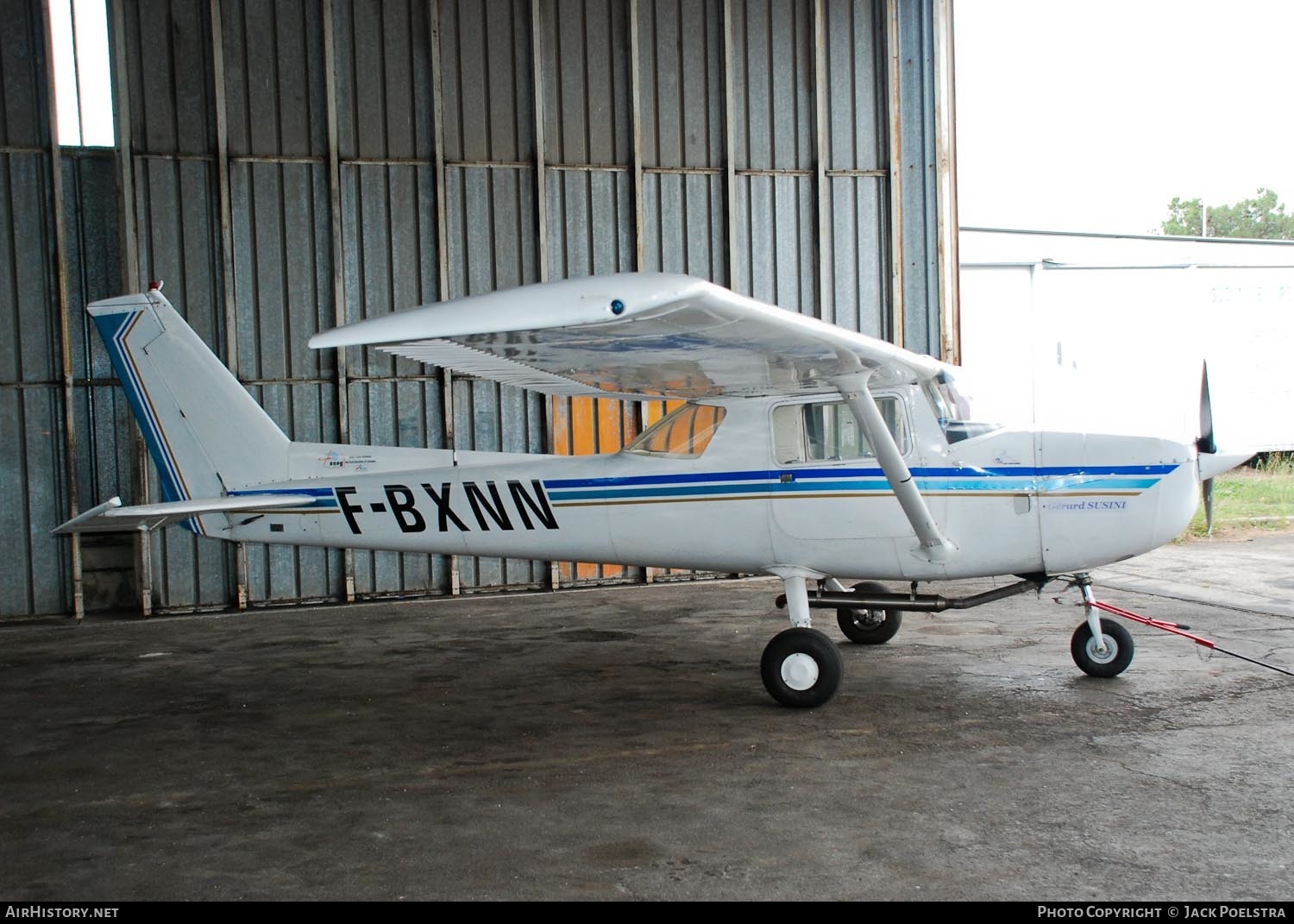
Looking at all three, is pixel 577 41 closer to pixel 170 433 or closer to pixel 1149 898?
pixel 170 433

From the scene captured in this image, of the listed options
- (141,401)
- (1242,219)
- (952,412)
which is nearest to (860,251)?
(952,412)

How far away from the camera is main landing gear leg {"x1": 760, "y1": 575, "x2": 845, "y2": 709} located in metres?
6.89

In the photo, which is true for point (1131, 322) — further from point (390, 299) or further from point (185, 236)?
point (185, 236)

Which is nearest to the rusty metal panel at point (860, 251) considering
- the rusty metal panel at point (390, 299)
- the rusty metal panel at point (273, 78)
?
the rusty metal panel at point (390, 299)

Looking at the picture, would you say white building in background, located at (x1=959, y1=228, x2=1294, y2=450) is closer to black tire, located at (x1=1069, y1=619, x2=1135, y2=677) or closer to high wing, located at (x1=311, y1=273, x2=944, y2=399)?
black tire, located at (x1=1069, y1=619, x2=1135, y2=677)

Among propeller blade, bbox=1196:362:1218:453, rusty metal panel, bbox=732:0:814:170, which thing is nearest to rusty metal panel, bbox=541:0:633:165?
rusty metal panel, bbox=732:0:814:170

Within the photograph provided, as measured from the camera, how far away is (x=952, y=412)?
7.41m

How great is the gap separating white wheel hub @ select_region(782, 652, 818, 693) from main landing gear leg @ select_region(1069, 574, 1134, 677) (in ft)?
6.73

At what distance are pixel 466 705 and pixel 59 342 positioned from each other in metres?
7.42

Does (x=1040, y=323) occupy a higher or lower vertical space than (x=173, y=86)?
lower

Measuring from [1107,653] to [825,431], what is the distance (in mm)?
2489

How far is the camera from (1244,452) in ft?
23.8

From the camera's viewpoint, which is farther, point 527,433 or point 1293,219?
point 1293,219

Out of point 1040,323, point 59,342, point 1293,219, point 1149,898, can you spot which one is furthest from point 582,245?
point 1293,219
